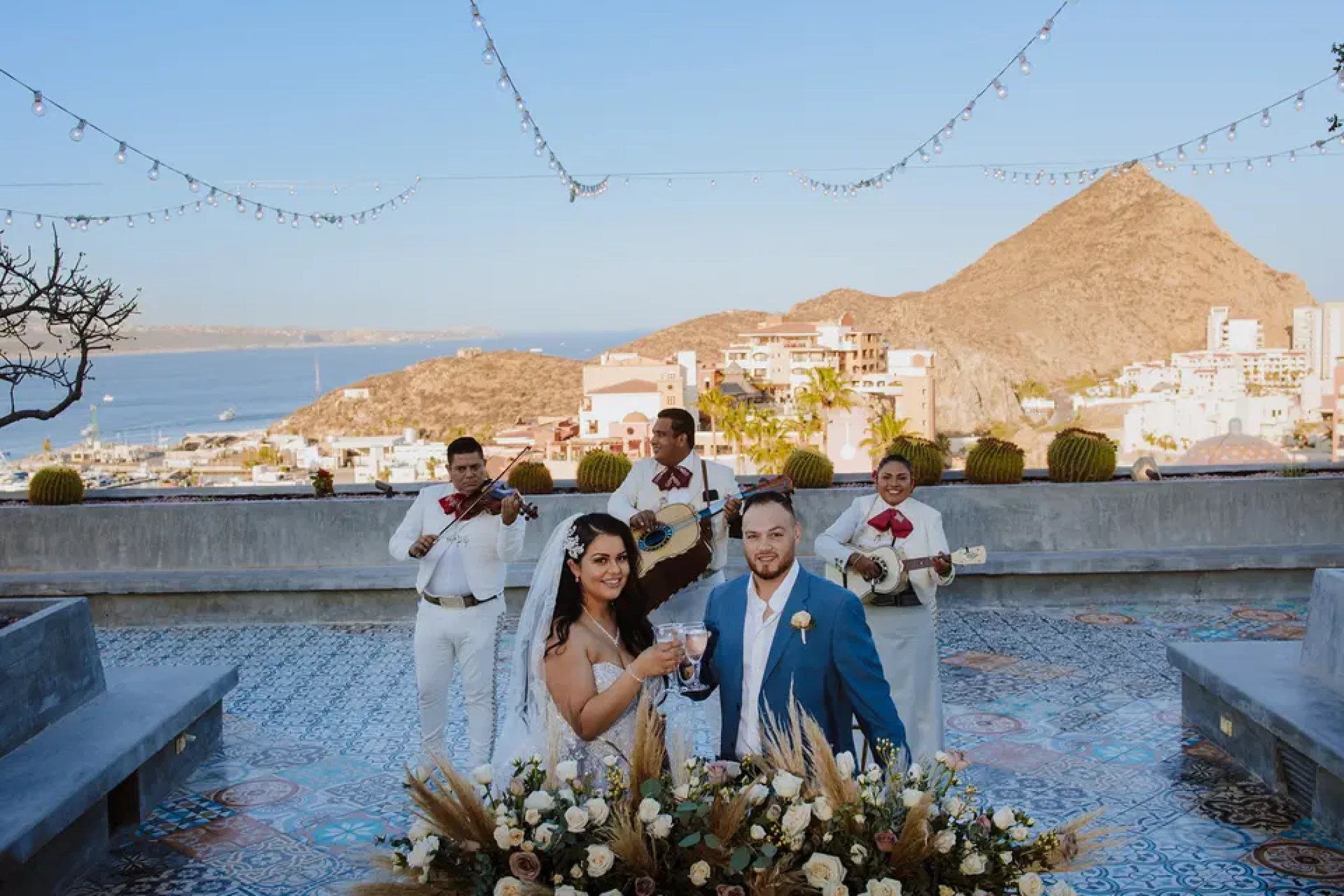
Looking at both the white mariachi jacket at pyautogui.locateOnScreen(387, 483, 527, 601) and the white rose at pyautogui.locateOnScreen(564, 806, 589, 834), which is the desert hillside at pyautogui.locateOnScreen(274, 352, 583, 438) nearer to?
the white mariachi jacket at pyautogui.locateOnScreen(387, 483, 527, 601)

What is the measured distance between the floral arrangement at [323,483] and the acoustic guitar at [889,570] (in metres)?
6.74

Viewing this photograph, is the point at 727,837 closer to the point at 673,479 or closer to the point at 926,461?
the point at 673,479

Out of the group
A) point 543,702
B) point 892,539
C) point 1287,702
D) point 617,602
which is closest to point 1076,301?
point 1287,702

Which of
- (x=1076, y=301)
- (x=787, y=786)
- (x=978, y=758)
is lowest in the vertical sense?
(x=978, y=758)

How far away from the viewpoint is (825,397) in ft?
200

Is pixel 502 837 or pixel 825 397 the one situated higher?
pixel 502 837

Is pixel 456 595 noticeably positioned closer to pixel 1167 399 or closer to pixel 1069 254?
pixel 1167 399

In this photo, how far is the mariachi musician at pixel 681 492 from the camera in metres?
6.46

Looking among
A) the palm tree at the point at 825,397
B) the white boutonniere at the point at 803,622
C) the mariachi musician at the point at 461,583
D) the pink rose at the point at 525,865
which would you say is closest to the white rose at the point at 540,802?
the pink rose at the point at 525,865

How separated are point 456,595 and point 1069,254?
12055 cm

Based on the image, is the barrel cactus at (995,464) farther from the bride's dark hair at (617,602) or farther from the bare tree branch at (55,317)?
the bride's dark hair at (617,602)

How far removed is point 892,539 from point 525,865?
3584mm

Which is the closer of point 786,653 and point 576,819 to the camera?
point 576,819

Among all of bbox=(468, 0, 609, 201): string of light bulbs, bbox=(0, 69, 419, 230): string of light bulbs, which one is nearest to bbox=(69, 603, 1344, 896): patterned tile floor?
bbox=(0, 69, 419, 230): string of light bulbs
